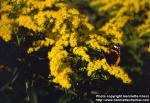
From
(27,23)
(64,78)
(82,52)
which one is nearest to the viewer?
(64,78)

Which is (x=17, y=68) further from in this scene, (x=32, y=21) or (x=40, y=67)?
(x=32, y=21)

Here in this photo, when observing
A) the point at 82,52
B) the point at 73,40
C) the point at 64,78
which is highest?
the point at 73,40

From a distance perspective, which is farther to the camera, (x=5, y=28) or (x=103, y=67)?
(x=5, y=28)

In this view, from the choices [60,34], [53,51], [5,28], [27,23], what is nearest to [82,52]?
[53,51]

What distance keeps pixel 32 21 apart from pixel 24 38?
0.69ft

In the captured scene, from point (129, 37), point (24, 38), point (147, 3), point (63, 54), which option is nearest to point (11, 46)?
point (24, 38)

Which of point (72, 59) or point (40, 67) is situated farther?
point (40, 67)

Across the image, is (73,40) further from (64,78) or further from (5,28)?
(5,28)

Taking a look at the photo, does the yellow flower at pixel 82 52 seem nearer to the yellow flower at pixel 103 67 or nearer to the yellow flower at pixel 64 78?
the yellow flower at pixel 103 67

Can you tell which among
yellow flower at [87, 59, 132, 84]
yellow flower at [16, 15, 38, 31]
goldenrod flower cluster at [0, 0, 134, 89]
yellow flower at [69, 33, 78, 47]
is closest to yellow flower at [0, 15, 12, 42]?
goldenrod flower cluster at [0, 0, 134, 89]

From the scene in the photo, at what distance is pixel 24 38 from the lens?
443 cm

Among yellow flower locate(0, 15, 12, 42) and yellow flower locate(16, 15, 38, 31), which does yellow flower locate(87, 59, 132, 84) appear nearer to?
yellow flower locate(16, 15, 38, 31)

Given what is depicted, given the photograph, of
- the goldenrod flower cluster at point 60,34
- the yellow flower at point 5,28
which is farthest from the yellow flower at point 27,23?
the yellow flower at point 5,28

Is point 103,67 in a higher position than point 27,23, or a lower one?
lower
